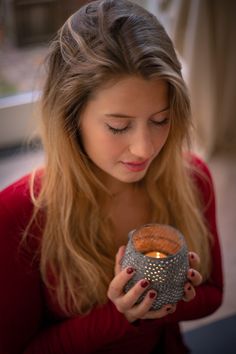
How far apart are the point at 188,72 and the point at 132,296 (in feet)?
5.37

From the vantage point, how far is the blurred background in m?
2.07

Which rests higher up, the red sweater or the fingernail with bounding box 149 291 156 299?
the fingernail with bounding box 149 291 156 299

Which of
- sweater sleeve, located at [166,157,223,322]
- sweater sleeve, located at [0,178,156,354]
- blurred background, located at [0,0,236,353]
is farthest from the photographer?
blurred background, located at [0,0,236,353]

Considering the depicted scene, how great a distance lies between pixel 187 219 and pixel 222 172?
1.31 metres

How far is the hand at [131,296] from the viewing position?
0.71 m

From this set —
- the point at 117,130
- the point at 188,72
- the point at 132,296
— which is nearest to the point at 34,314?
the point at 132,296

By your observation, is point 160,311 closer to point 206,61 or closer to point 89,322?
point 89,322

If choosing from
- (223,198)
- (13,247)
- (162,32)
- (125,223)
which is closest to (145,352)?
(125,223)

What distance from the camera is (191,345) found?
122 centimetres

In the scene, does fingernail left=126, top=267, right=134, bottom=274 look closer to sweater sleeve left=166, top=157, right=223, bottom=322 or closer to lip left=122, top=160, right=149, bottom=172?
lip left=122, top=160, right=149, bottom=172

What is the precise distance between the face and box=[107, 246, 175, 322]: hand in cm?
18

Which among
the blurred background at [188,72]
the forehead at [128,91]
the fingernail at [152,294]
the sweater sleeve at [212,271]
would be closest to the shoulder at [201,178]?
the sweater sleeve at [212,271]

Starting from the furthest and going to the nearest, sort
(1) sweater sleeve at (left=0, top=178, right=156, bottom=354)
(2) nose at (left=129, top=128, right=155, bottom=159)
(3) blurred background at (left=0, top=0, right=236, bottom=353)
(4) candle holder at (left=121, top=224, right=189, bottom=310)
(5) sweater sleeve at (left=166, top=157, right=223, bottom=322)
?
1. (3) blurred background at (left=0, top=0, right=236, bottom=353)
2. (5) sweater sleeve at (left=166, top=157, right=223, bottom=322)
3. (1) sweater sleeve at (left=0, top=178, right=156, bottom=354)
4. (2) nose at (left=129, top=128, right=155, bottom=159)
5. (4) candle holder at (left=121, top=224, right=189, bottom=310)

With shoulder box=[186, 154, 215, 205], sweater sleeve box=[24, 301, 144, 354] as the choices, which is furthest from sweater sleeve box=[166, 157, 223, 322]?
sweater sleeve box=[24, 301, 144, 354]
